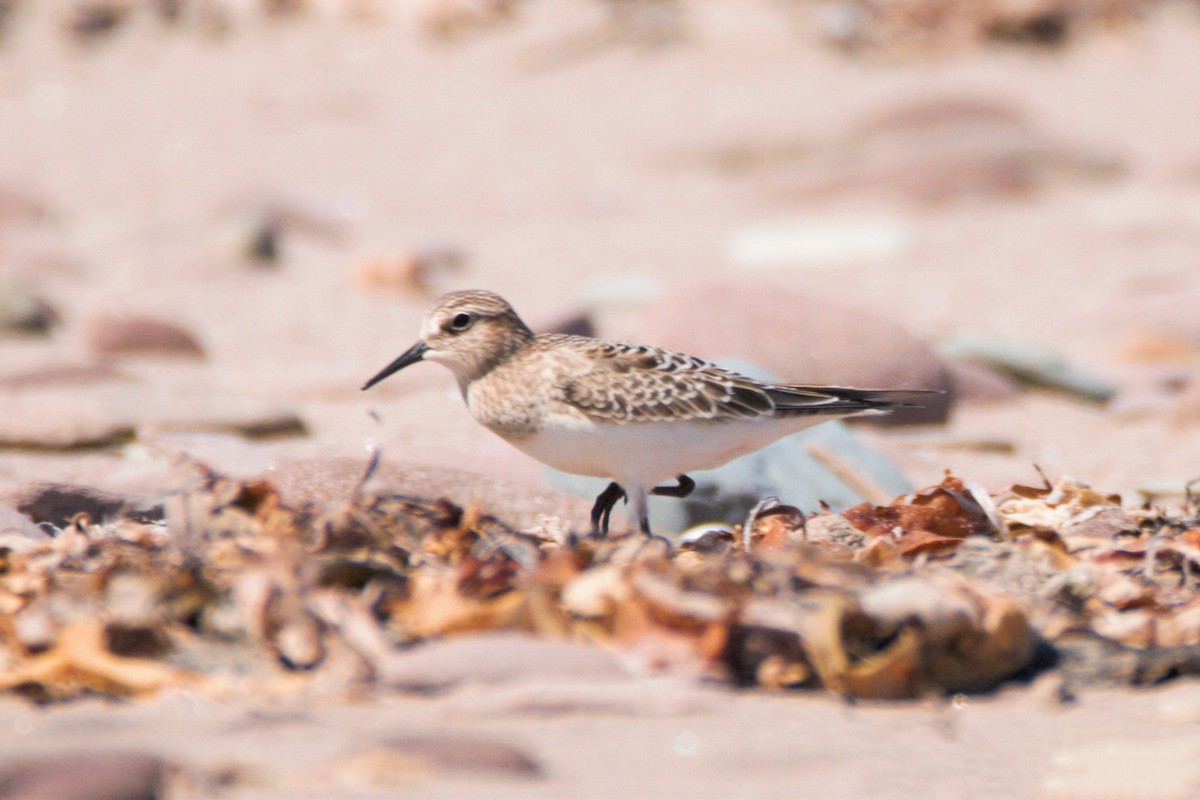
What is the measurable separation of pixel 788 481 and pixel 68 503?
215 cm

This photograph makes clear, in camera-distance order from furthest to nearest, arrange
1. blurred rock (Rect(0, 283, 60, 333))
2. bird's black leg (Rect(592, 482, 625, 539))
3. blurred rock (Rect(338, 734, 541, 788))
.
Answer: blurred rock (Rect(0, 283, 60, 333)) < bird's black leg (Rect(592, 482, 625, 539)) < blurred rock (Rect(338, 734, 541, 788))

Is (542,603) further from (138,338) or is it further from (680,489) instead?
(138,338)

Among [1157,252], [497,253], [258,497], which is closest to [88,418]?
[258,497]

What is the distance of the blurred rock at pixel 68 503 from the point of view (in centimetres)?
434

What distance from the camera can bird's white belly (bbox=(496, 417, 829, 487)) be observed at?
382 cm

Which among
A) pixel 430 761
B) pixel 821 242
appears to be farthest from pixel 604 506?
pixel 821 242

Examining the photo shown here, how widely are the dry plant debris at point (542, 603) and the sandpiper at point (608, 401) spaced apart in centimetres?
34

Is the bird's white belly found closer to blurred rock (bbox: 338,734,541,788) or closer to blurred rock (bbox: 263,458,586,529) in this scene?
blurred rock (bbox: 263,458,586,529)

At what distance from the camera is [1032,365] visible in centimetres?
750

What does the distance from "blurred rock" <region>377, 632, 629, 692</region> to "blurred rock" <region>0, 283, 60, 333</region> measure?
6.26 metres

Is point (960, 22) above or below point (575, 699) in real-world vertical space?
above

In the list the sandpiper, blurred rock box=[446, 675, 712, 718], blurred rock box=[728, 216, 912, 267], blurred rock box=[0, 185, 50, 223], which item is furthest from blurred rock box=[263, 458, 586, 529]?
blurred rock box=[0, 185, 50, 223]

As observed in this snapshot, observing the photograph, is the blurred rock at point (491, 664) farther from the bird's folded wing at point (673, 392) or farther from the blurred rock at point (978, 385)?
the blurred rock at point (978, 385)

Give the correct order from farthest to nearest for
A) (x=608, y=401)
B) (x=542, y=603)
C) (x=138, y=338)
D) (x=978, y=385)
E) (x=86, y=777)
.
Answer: (x=138, y=338)
(x=978, y=385)
(x=608, y=401)
(x=542, y=603)
(x=86, y=777)
